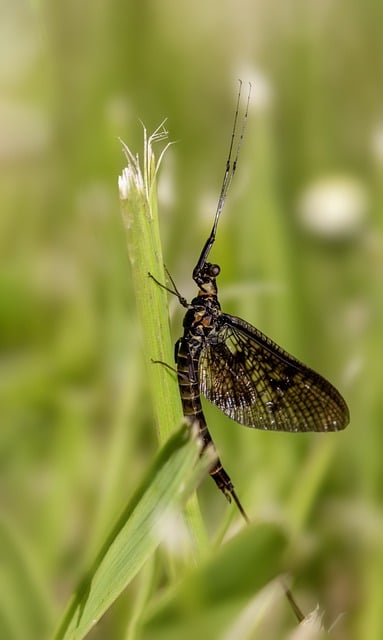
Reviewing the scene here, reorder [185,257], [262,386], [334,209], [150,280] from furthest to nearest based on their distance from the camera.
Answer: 1. [334,209]
2. [185,257]
3. [262,386]
4. [150,280]

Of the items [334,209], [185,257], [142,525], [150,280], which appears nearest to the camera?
[142,525]

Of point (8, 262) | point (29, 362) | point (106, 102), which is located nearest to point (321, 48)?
point (106, 102)

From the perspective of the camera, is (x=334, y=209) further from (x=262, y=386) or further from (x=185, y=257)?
(x=262, y=386)

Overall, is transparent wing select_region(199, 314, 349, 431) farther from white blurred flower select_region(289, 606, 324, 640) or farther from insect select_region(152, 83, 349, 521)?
white blurred flower select_region(289, 606, 324, 640)

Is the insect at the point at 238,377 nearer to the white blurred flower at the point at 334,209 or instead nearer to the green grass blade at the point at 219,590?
the green grass blade at the point at 219,590

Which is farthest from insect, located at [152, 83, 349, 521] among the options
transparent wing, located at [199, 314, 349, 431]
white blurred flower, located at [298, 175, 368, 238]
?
white blurred flower, located at [298, 175, 368, 238]

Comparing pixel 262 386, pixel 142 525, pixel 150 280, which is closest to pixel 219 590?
pixel 142 525

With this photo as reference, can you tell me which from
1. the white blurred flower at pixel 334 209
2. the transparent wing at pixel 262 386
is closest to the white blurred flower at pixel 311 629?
the transparent wing at pixel 262 386
